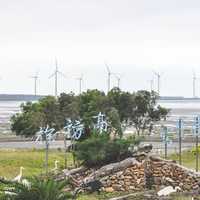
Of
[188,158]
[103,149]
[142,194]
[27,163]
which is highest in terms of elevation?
[103,149]

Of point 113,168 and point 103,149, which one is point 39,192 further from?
point 103,149

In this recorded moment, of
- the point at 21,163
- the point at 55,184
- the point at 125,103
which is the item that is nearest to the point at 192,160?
the point at 21,163

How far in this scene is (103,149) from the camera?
25812 millimetres

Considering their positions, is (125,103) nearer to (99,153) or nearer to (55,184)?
(99,153)

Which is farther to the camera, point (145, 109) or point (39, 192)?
point (145, 109)

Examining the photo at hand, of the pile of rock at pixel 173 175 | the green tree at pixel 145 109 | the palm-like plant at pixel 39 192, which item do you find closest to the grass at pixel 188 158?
the pile of rock at pixel 173 175

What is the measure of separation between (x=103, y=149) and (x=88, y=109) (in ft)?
75.3

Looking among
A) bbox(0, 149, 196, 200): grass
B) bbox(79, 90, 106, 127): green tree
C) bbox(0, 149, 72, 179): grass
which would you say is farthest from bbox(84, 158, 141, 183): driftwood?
bbox(79, 90, 106, 127): green tree

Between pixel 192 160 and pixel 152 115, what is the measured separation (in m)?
18.6

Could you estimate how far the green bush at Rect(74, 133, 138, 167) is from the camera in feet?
84.5

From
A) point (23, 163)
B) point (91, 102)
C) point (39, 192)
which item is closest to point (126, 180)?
point (23, 163)

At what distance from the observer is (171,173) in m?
25.2

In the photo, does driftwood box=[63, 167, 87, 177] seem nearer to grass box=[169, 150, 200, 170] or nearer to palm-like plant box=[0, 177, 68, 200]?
grass box=[169, 150, 200, 170]

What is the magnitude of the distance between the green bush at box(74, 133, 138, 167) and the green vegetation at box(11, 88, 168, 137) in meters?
14.5
